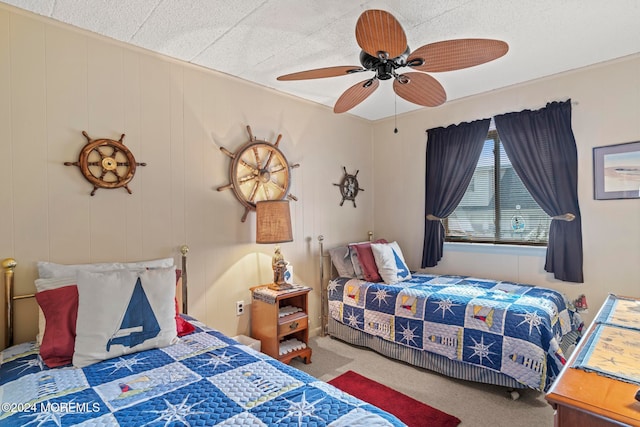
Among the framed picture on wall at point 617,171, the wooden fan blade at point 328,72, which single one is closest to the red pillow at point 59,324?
the wooden fan blade at point 328,72

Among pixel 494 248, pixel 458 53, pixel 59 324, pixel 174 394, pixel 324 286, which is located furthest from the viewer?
pixel 324 286

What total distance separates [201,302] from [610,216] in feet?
11.5

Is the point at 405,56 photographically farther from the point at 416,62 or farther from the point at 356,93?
Answer: the point at 356,93

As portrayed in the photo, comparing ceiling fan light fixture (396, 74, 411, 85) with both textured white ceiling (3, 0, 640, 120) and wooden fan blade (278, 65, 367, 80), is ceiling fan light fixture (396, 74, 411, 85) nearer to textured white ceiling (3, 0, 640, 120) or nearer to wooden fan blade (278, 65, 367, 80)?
wooden fan blade (278, 65, 367, 80)

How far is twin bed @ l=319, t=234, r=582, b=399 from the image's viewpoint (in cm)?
227

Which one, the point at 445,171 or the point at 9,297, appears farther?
the point at 445,171

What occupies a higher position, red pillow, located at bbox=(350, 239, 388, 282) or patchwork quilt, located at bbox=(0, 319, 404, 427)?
red pillow, located at bbox=(350, 239, 388, 282)

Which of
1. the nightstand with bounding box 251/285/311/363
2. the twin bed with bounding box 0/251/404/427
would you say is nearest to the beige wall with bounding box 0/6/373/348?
the nightstand with bounding box 251/285/311/363

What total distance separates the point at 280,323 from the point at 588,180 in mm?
2970

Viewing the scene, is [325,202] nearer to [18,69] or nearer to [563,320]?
[563,320]

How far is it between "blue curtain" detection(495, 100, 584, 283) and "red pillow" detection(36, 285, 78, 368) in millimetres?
3653

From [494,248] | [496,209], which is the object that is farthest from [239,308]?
[496,209]

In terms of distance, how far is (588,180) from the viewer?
2.91m

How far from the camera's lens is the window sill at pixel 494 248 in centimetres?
320
